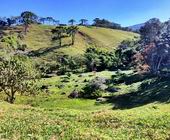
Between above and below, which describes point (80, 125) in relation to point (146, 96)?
above

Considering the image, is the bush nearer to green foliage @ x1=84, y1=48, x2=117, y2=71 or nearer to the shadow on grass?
the shadow on grass

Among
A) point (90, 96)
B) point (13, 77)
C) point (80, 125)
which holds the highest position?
point (13, 77)

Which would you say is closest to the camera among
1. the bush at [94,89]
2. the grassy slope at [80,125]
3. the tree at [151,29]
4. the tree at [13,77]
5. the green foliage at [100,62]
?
the grassy slope at [80,125]

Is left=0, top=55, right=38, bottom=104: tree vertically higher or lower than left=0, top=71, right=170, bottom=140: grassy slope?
higher

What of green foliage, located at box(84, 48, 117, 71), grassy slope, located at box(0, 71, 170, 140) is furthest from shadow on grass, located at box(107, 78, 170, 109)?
green foliage, located at box(84, 48, 117, 71)

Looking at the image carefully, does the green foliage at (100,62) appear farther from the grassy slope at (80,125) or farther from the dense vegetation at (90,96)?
the grassy slope at (80,125)

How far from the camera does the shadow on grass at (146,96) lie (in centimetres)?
8838

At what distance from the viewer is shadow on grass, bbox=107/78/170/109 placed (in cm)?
8838

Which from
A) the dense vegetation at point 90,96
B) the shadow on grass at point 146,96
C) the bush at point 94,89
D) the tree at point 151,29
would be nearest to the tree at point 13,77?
the dense vegetation at point 90,96

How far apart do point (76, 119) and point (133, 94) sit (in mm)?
54445

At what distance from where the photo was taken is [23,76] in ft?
297

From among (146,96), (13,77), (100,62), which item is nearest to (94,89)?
(146,96)

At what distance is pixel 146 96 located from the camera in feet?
315

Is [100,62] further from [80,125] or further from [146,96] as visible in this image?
[80,125]
